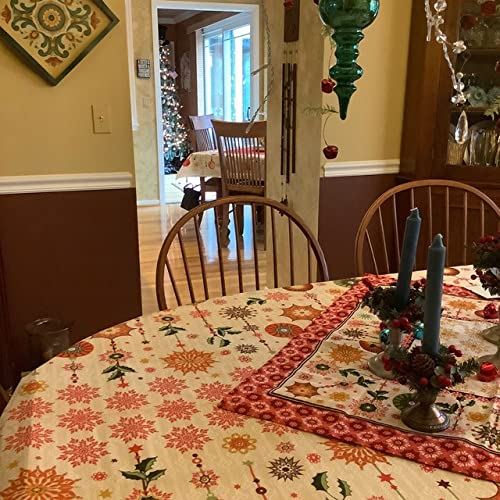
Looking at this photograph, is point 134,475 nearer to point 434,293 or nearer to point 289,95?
point 434,293

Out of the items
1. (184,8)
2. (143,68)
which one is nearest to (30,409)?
(143,68)

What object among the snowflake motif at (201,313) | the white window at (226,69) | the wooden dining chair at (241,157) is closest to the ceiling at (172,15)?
the white window at (226,69)

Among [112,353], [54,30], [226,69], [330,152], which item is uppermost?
[226,69]

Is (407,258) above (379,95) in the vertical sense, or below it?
below

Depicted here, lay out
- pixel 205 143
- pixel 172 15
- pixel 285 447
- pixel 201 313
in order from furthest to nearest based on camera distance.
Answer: pixel 172 15 → pixel 205 143 → pixel 201 313 → pixel 285 447

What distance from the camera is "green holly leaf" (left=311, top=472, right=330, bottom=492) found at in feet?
2.68

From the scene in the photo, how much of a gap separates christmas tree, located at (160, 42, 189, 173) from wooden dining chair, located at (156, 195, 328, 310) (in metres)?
2.87

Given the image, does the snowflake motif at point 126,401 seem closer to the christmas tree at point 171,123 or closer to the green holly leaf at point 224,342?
the green holly leaf at point 224,342

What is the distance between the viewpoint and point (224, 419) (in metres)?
0.98

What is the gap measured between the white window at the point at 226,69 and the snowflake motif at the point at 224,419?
6259 millimetres

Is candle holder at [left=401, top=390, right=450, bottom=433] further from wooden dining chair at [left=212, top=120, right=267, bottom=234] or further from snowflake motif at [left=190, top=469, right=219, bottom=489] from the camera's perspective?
wooden dining chair at [left=212, top=120, right=267, bottom=234]

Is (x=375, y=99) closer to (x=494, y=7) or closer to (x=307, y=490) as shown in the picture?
(x=494, y=7)

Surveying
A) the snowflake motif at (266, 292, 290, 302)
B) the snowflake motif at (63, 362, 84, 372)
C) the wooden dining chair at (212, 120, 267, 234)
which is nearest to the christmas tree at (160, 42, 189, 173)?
the wooden dining chair at (212, 120, 267, 234)

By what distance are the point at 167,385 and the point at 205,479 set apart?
0.29 meters
